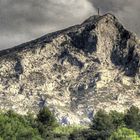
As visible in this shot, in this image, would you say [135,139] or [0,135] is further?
[135,139]

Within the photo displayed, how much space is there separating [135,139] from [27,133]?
39.7m

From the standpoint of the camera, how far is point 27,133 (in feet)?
618

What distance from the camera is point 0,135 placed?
590ft

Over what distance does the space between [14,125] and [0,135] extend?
34.5 feet

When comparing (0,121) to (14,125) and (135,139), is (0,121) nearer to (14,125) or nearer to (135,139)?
(14,125)

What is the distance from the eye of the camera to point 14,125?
189 m

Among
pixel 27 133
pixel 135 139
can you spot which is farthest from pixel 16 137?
pixel 135 139

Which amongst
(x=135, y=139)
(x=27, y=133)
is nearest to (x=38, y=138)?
(x=27, y=133)

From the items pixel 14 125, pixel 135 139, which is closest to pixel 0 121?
pixel 14 125

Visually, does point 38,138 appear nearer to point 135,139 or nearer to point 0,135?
point 0,135

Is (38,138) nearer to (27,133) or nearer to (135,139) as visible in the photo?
(27,133)

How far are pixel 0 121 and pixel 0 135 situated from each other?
30.7 feet

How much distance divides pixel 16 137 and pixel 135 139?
4406cm

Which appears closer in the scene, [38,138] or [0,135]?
[0,135]
